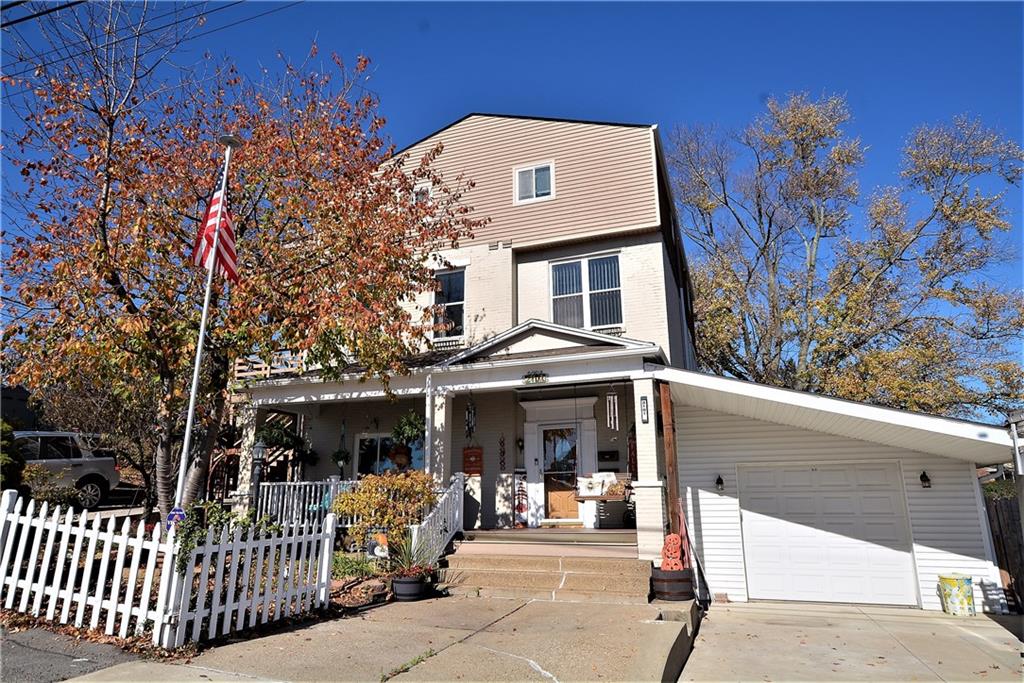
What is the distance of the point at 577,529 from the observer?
445 inches

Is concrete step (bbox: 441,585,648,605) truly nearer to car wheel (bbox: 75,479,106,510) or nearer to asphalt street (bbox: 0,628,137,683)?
asphalt street (bbox: 0,628,137,683)

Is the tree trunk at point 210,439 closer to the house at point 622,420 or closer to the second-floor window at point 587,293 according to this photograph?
the house at point 622,420

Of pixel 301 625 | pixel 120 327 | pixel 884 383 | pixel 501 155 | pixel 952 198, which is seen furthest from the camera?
pixel 952 198

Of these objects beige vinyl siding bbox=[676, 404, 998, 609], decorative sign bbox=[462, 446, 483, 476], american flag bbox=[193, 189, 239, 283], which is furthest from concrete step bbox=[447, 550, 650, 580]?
american flag bbox=[193, 189, 239, 283]

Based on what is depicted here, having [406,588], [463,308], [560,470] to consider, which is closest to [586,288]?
[463,308]

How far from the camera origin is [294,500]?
11.5m

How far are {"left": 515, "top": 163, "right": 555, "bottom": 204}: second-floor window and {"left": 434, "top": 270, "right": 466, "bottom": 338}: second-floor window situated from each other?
7.51 feet

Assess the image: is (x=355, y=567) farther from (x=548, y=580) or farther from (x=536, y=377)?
(x=536, y=377)

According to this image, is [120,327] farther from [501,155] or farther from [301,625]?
[501,155]

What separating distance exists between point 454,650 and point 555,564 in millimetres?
3980

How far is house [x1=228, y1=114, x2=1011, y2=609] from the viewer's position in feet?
31.7

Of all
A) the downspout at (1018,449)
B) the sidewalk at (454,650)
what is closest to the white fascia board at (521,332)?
the sidewalk at (454,650)

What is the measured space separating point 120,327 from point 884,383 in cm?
1967

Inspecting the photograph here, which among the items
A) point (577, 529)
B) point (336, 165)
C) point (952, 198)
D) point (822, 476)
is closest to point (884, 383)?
point (952, 198)
